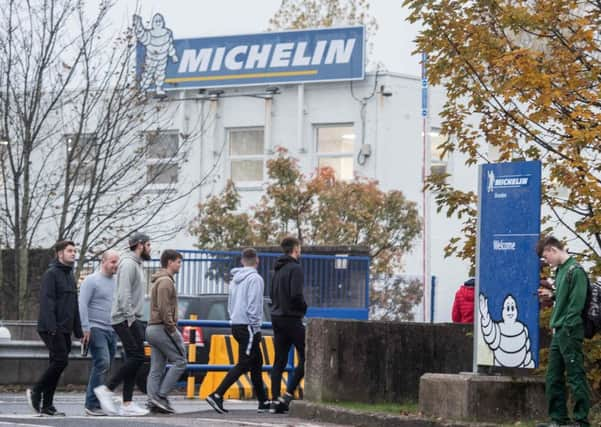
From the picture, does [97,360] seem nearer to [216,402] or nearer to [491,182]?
[216,402]

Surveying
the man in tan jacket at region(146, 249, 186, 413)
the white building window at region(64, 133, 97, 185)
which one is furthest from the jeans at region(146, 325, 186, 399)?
the white building window at region(64, 133, 97, 185)

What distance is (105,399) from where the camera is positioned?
14.3 metres

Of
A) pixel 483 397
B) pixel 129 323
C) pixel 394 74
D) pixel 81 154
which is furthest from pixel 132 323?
pixel 394 74

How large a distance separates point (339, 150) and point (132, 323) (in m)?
21.6

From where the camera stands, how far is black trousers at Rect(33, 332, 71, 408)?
1417 cm

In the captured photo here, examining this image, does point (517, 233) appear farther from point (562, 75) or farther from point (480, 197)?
point (562, 75)

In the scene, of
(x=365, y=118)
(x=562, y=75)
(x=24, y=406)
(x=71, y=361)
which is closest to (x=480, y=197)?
(x=562, y=75)

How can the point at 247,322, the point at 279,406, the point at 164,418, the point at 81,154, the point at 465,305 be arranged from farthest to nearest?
1. the point at 81,154
2. the point at 465,305
3. the point at 247,322
4. the point at 279,406
5. the point at 164,418

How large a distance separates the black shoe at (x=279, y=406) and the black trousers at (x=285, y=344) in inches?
5.4

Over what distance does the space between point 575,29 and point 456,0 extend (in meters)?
1.21

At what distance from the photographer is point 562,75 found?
13.3 m

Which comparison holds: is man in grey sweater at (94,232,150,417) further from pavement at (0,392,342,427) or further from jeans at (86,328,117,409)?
pavement at (0,392,342,427)

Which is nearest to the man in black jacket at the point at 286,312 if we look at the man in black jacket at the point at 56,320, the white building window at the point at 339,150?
the man in black jacket at the point at 56,320

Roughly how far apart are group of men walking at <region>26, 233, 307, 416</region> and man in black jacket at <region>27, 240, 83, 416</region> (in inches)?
0.4
